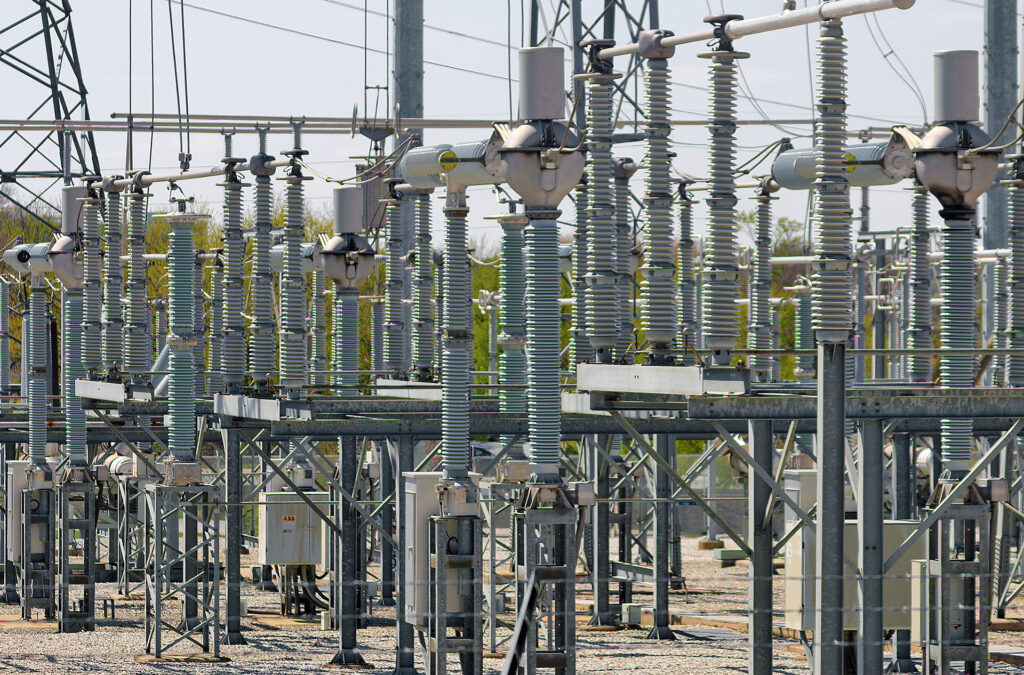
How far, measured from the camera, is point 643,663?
19.2 meters

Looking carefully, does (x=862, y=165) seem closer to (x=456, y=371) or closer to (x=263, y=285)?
(x=456, y=371)

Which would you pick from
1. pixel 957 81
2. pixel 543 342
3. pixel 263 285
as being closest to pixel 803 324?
pixel 263 285

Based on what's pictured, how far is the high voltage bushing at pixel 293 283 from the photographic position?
1805 centimetres

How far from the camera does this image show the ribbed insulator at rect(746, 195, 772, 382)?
21.8m

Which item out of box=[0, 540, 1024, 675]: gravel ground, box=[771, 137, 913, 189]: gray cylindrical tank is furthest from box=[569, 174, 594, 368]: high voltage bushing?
box=[0, 540, 1024, 675]: gravel ground

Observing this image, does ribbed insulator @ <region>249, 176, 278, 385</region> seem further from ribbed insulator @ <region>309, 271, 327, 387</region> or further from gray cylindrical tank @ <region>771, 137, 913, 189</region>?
ribbed insulator @ <region>309, 271, 327, 387</region>

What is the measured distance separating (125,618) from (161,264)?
31.2m

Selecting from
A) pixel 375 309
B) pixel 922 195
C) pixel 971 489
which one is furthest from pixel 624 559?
pixel 971 489

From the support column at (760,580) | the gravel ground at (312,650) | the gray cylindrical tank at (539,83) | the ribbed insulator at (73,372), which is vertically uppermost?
the gray cylindrical tank at (539,83)

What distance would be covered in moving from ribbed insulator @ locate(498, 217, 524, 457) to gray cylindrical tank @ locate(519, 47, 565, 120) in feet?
8.12

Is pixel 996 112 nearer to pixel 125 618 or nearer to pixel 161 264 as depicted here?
pixel 125 618

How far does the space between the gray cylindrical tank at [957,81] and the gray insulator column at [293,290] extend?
759 cm

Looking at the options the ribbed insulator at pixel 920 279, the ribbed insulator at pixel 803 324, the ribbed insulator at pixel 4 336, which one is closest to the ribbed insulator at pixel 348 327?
the ribbed insulator at pixel 920 279

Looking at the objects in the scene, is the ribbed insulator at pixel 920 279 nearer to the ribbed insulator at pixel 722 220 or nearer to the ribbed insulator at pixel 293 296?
the ribbed insulator at pixel 722 220
